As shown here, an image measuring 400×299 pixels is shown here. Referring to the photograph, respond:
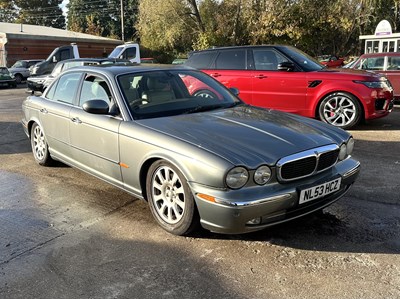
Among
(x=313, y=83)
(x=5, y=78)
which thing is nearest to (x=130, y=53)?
(x=5, y=78)

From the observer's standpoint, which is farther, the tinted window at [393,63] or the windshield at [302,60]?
the tinted window at [393,63]

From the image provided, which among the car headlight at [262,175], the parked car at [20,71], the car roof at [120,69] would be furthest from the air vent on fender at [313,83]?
the parked car at [20,71]

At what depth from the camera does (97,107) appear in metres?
4.28

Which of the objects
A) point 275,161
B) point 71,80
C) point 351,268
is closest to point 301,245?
point 351,268

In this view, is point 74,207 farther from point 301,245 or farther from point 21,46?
point 21,46

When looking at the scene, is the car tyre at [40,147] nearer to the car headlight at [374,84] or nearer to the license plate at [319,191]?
the license plate at [319,191]

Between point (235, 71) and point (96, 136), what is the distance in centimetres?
515

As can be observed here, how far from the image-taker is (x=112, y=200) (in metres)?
4.73

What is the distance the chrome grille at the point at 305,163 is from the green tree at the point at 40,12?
75845 mm

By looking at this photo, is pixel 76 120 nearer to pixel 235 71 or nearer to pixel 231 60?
pixel 235 71

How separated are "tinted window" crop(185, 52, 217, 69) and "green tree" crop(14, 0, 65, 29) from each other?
69444mm

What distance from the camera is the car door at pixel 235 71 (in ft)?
29.2

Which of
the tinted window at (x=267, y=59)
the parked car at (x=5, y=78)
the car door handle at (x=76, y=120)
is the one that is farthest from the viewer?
the parked car at (x=5, y=78)

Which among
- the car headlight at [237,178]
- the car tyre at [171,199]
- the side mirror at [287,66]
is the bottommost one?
the car tyre at [171,199]
